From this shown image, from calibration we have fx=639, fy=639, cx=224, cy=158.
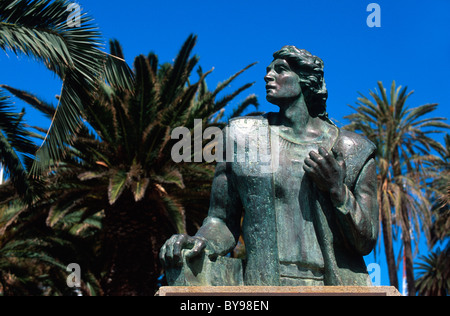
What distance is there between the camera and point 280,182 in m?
4.39

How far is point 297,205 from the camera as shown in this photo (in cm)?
435

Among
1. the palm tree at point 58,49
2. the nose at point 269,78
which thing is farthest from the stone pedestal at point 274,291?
the palm tree at point 58,49

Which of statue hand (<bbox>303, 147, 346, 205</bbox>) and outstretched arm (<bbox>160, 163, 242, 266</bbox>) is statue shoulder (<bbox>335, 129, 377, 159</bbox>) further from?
outstretched arm (<bbox>160, 163, 242, 266</bbox>)

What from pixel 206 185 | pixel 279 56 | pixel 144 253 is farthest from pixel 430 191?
pixel 279 56

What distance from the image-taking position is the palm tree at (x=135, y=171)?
15.4m

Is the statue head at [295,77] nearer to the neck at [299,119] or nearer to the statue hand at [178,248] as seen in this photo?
the neck at [299,119]

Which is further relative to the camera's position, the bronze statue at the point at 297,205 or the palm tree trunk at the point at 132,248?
the palm tree trunk at the point at 132,248

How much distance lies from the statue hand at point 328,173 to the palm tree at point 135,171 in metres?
10.9

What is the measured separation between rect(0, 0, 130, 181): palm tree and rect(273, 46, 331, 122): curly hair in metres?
7.38

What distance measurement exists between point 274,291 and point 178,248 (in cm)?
63

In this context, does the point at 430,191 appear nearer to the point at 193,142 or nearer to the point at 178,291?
the point at 193,142

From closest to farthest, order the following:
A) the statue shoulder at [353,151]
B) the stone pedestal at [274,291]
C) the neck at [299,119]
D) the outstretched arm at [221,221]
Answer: the stone pedestal at [274,291] < the outstretched arm at [221,221] < the statue shoulder at [353,151] < the neck at [299,119]

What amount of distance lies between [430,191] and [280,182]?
2150 cm
